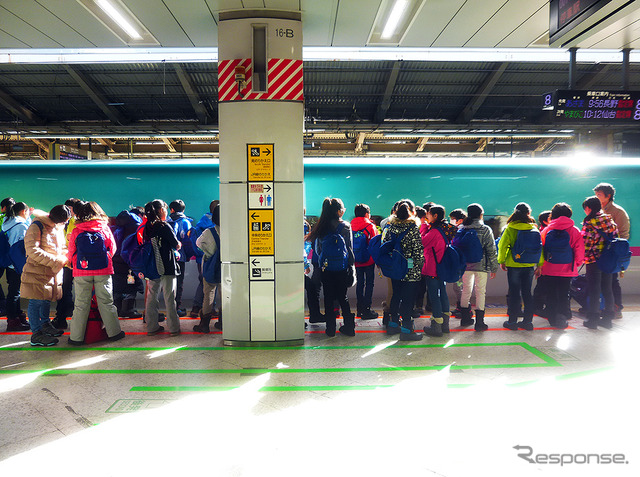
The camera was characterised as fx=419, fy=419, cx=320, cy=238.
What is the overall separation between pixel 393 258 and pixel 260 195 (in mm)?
1693

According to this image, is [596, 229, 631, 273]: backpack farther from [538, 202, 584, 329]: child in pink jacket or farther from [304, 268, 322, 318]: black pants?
[304, 268, 322, 318]: black pants

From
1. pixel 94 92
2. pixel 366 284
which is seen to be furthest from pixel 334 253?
pixel 94 92

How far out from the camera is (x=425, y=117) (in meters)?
10.9

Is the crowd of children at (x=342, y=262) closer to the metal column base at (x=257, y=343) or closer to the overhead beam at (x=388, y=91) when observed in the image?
the metal column base at (x=257, y=343)

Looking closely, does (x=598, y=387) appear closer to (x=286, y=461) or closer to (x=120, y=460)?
(x=286, y=461)

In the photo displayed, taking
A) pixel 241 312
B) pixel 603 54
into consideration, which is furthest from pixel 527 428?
pixel 603 54

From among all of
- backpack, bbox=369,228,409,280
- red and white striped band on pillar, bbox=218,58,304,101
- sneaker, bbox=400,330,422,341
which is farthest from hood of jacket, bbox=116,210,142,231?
sneaker, bbox=400,330,422,341

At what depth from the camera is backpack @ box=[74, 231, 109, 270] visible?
4.66m

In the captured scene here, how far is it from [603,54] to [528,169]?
7.45 feet

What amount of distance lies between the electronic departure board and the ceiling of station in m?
0.69

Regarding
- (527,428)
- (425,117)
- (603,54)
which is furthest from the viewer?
(425,117)

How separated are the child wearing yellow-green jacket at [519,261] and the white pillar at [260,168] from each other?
2.76m

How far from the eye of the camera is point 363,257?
19.2ft

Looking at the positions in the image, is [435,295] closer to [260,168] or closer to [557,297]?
[557,297]
